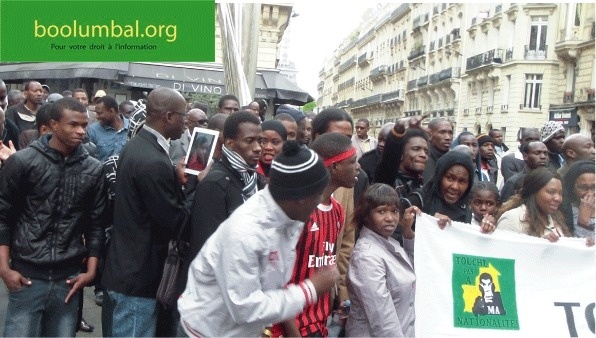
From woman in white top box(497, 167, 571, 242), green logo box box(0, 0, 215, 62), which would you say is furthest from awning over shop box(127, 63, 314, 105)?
woman in white top box(497, 167, 571, 242)

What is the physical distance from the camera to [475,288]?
169 inches

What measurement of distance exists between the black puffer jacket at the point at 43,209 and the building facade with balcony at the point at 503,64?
30806mm

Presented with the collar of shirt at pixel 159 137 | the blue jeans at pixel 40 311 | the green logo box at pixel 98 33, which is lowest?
the blue jeans at pixel 40 311

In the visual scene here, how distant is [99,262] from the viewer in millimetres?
4070

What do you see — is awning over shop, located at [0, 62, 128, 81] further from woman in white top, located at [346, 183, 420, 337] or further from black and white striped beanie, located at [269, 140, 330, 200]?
black and white striped beanie, located at [269, 140, 330, 200]

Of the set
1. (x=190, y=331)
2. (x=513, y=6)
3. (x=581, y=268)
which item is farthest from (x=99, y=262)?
(x=513, y=6)

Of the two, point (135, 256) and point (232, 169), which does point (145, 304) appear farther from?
point (232, 169)

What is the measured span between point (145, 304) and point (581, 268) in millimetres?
2645

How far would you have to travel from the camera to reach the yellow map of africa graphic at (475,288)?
4.25 m

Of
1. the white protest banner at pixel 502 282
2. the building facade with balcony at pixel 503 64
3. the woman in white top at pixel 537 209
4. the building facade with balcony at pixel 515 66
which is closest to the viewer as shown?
the white protest banner at pixel 502 282

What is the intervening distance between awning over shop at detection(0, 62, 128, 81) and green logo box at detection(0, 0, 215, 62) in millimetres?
12700

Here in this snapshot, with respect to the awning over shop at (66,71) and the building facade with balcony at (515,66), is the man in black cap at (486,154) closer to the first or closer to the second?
the awning over shop at (66,71)

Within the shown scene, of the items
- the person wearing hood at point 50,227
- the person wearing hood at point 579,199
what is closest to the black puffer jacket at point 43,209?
the person wearing hood at point 50,227

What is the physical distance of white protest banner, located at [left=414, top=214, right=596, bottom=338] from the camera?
4.23 meters
